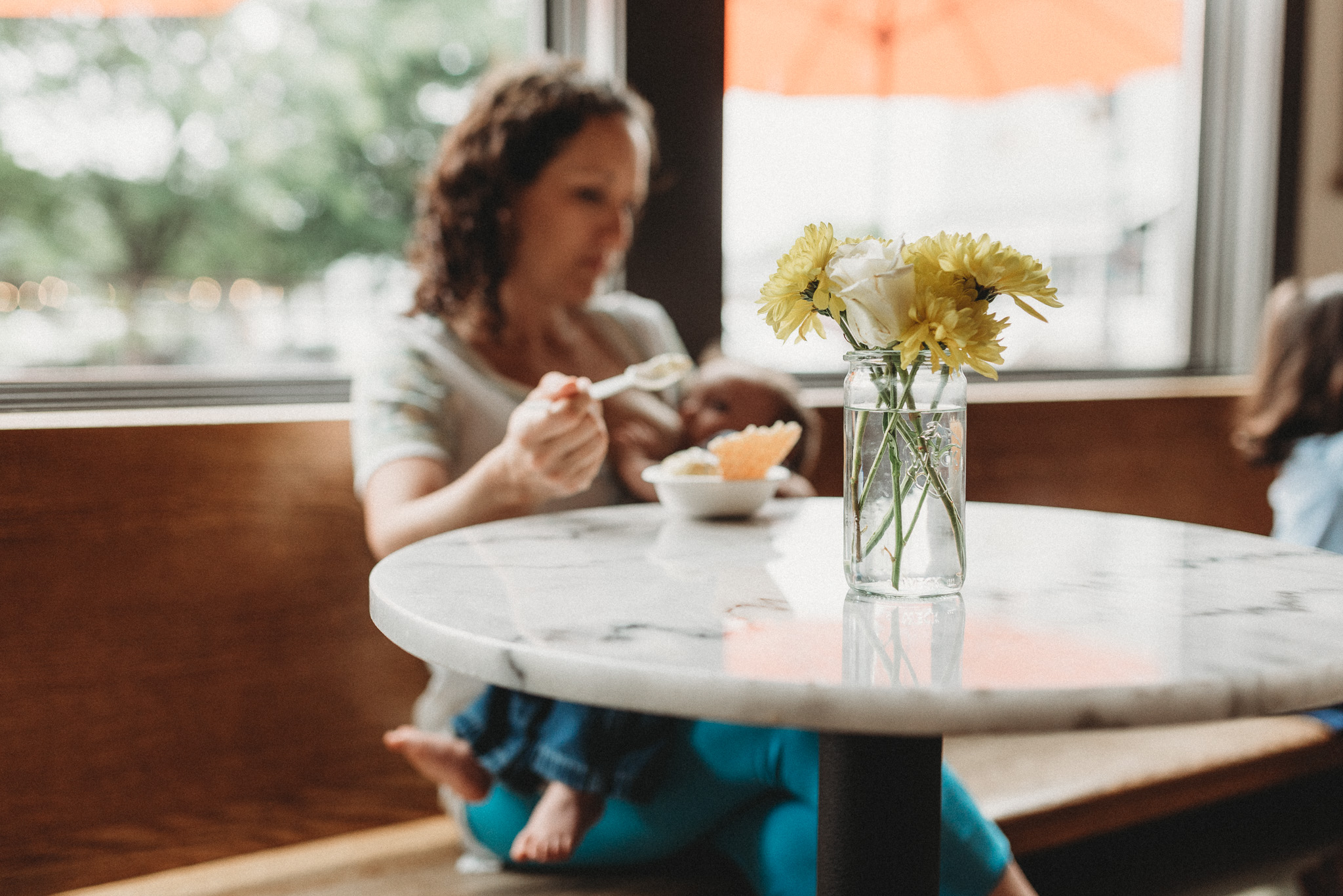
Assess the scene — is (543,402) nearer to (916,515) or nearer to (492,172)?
(916,515)

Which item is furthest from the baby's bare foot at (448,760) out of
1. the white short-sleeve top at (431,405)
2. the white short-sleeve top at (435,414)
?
the white short-sleeve top at (431,405)

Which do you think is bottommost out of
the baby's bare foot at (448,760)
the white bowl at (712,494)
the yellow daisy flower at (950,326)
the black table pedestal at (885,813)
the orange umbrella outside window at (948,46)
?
the baby's bare foot at (448,760)

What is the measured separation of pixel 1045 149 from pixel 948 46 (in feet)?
2.06

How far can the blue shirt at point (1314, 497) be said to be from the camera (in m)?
1.98

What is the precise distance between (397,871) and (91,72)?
153 centimetres

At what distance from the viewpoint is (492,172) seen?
171cm

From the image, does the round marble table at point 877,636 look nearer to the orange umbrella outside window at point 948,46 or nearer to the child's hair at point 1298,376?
the child's hair at point 1298,376

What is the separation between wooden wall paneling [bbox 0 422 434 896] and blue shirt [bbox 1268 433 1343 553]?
1.64m

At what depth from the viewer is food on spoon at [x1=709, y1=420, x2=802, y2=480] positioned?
1351 mm

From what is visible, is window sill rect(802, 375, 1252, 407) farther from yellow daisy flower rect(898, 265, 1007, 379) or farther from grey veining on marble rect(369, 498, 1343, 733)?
yellow daisy flower rect(898, 265, 1007, 379)

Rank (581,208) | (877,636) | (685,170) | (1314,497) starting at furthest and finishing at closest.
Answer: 1. (685,170)
2. (1314,497)
3. (581,208)
4. (877,636)

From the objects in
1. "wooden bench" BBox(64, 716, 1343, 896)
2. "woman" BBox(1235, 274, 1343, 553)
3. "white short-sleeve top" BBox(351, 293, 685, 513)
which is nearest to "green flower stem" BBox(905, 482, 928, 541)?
"wooden bench" BBox(64, 716, 1343, 896)

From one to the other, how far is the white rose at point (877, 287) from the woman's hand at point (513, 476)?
44cm

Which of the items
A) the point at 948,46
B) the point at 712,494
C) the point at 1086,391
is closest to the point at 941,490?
the point at 712,494
